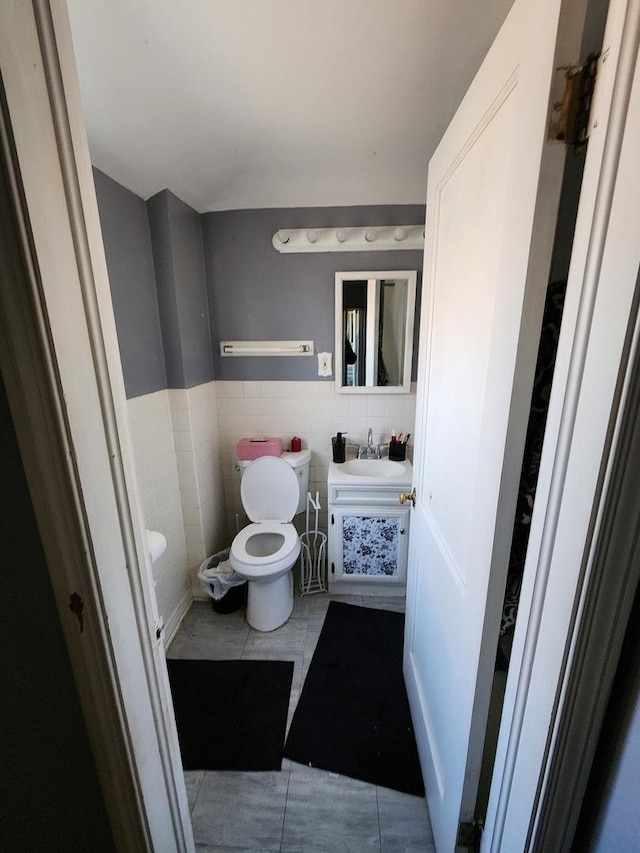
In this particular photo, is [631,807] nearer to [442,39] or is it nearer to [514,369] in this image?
[514,369]

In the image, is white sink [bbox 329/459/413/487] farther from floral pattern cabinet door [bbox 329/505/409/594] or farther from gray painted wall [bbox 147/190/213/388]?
gray painted wall [bbox 147/190/213/388]

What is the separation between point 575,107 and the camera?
0.48 meters

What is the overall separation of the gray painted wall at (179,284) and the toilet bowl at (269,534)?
687 millimetres

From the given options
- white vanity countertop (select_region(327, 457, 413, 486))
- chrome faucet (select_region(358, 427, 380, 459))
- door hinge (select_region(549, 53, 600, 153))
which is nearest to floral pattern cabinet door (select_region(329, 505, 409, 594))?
white vanity countertop (select_region(327, 457, 413, 486))

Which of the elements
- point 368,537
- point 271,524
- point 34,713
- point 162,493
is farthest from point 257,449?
point 34,713

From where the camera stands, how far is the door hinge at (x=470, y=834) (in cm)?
83

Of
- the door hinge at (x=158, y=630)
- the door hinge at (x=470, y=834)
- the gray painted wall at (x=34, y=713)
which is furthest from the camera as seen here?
the door hinge at (x=470, y=834)

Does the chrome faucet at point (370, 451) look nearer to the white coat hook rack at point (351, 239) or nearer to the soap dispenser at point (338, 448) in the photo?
the soap dispenser at point (338, 448)

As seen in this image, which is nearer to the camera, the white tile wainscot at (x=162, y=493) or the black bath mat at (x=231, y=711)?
the black bath mat at (x=231, y=711)

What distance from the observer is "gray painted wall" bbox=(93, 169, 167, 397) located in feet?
4.67

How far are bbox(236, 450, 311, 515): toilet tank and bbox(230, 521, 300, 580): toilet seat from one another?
184 mm

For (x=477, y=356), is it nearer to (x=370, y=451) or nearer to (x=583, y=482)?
(x=583, y=482)

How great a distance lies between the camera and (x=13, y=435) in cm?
49

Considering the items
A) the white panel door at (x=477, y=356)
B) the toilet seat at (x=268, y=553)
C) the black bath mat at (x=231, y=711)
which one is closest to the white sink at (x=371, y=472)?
the toilet seat at (x=268, y=553)
